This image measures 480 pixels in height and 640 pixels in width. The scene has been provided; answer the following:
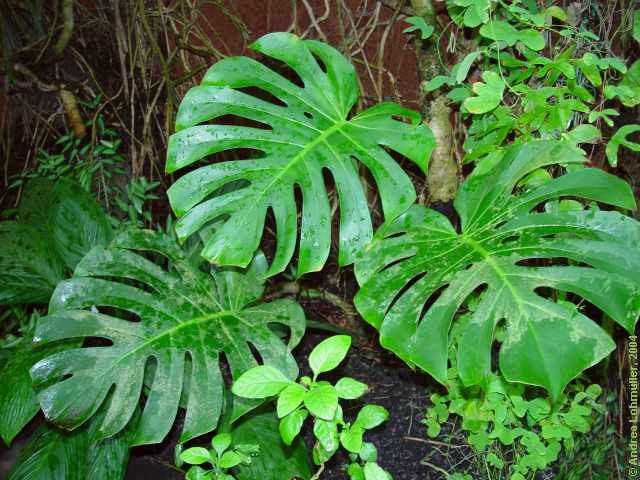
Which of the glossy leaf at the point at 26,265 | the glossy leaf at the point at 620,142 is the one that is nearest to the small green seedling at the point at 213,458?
the glossy leaf at the point at 26,265

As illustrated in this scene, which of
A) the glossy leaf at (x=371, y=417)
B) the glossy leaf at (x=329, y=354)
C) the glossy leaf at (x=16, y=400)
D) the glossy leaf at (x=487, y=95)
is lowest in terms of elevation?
the glossy leaf at (x=16, y=400)

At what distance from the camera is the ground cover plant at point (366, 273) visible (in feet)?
3.36

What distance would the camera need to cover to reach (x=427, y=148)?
1.31 m

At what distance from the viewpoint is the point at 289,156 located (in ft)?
4.46

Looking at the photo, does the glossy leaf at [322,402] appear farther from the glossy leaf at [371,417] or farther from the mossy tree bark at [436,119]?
the mossy tree bark at [436,119]

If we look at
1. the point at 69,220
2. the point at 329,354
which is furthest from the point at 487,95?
the point at 69,220

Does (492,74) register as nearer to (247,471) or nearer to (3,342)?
(247,471)

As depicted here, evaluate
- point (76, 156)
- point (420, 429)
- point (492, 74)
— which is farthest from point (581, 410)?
point (76, 156)

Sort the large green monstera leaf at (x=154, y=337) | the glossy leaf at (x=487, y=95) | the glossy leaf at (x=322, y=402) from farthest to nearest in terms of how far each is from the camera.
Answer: the glossy leaf at (x=487, y=95)
the large green monstera leaf at (x=154, y=337)
the glossy leaf at (x=322, y=402)

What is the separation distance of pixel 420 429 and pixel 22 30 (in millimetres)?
2295

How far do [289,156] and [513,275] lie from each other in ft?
1.91

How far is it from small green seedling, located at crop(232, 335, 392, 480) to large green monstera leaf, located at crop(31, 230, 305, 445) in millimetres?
303

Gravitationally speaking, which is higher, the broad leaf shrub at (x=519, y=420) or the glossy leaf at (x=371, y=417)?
the glossy leaf at (x=371, y=417)

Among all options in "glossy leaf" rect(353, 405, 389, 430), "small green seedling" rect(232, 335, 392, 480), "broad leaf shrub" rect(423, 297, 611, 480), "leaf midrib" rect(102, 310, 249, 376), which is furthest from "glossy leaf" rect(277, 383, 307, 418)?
"broad leaf shrub" rect(423, 297, 611, 480)
